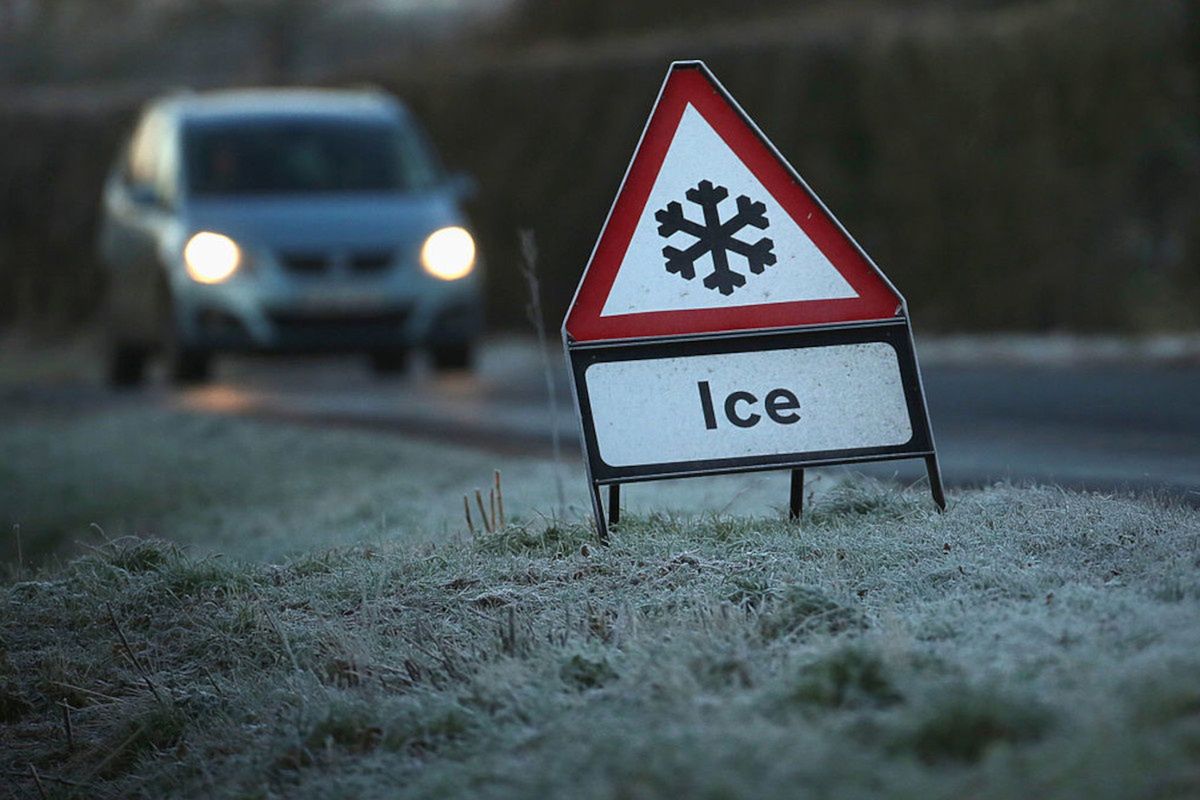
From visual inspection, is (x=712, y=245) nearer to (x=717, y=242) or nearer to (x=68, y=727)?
(x=717, y=242)

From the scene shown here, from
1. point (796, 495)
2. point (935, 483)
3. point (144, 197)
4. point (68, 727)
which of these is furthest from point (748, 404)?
point (144, 197)

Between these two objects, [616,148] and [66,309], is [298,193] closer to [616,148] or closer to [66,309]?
[616,148]

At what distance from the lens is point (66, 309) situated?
25219 mm

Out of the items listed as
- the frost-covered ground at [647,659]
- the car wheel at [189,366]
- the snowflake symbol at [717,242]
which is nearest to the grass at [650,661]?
the frost-covered ground at [647,659]

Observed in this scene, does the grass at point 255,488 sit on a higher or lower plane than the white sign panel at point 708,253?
lower

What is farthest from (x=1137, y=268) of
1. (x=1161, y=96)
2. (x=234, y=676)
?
(x=234, y=676)

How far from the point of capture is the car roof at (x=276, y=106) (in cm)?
1508

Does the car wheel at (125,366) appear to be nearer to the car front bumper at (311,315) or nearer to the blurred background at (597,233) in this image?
the blurred background at (597,233)

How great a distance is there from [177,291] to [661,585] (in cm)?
952

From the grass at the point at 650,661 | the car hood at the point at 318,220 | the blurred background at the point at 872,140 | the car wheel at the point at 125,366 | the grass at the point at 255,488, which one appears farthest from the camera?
the blurred background at the point at 872,140

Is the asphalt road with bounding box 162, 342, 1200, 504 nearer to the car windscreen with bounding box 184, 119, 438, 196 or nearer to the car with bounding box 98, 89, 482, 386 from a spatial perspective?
the car with bounding box 98, 89, 482, 386

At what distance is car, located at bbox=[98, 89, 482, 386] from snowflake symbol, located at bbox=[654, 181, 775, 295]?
858 centimetres

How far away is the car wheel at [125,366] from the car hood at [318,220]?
8.67 ft

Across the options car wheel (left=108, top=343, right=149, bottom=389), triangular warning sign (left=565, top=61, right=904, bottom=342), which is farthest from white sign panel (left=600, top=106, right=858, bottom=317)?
car wheel (left=108, top=343, right=149, bottom=389)
